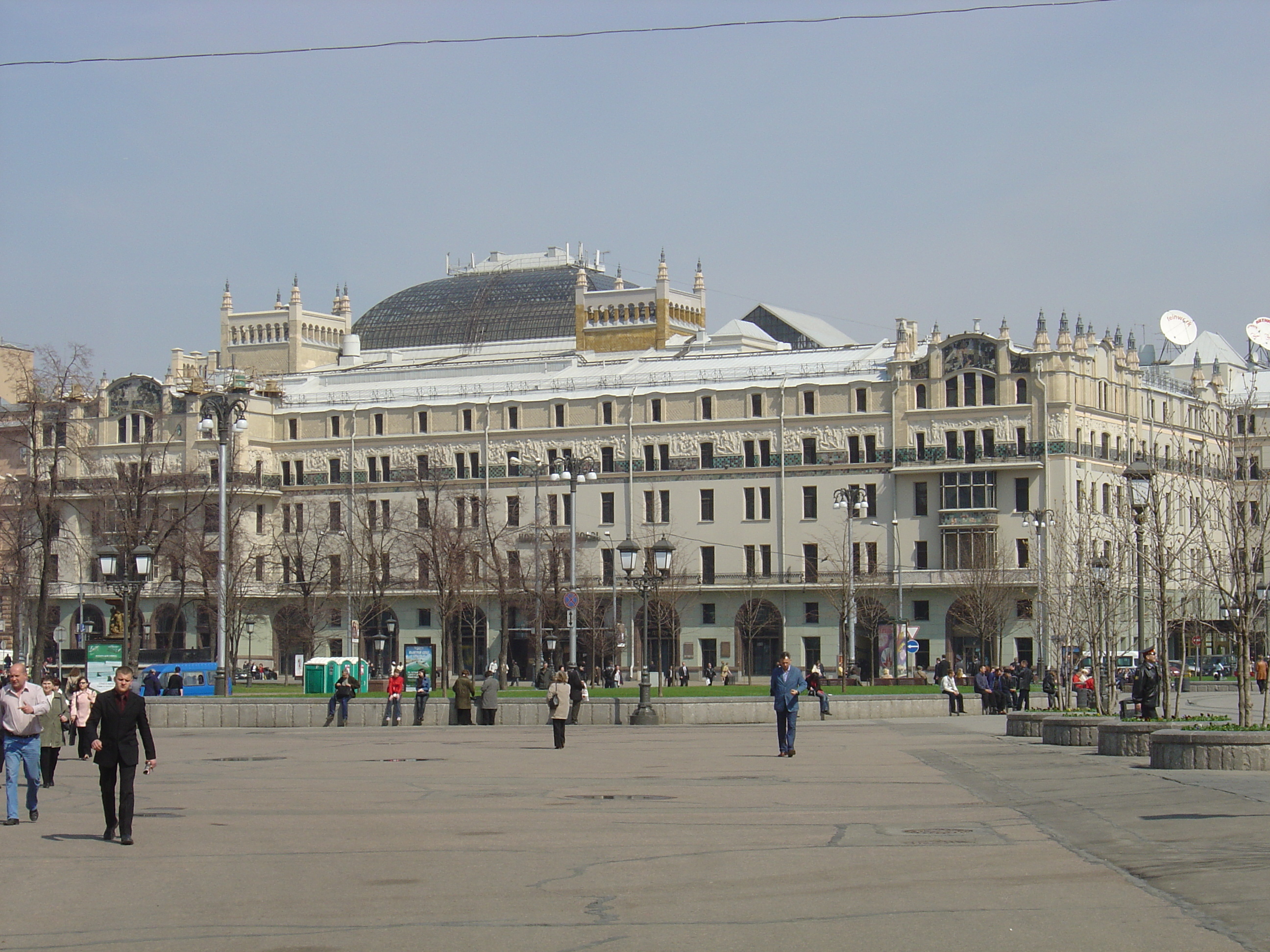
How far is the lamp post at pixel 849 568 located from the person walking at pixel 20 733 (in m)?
51.0

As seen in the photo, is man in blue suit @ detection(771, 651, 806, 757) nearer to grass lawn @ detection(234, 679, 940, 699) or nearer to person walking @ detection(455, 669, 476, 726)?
person walking @ detection(455, 669, 476, 726)

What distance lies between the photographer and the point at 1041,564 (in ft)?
238

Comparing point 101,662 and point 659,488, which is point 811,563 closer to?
point 659,488

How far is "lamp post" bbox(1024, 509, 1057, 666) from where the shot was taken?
70.2 metres

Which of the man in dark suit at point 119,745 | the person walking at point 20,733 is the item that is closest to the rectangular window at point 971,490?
the person walking at point 20,733

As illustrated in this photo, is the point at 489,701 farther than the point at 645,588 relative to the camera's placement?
No

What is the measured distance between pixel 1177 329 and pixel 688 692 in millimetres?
54911

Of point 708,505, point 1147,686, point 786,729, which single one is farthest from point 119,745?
point 708,505

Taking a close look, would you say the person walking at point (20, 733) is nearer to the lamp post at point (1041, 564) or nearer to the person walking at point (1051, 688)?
the person walking at point (1051, 688)

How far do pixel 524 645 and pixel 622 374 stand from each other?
15.1m

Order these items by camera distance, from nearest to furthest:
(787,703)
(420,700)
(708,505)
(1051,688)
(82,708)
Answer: (82,708), (787,703), (420,700), (1051,688), (708,505)

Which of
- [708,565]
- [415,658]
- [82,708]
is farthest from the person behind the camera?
[708,565]

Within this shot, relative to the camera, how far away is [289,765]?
26.8m

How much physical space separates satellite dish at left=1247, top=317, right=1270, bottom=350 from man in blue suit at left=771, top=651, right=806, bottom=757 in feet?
268
